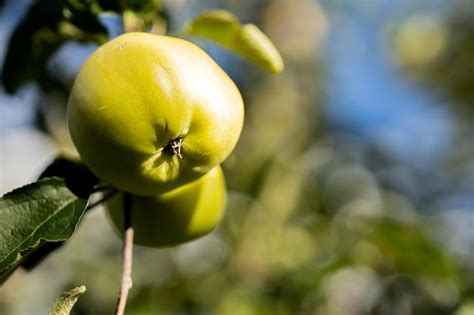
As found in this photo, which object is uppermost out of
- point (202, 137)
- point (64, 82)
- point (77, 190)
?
point (202, 137)

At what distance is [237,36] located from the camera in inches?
43.5

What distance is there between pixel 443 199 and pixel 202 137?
9.88 ft

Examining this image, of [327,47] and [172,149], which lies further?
[327,47]

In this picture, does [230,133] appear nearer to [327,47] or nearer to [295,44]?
[295,44]

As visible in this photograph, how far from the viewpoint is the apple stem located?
2.74 feet

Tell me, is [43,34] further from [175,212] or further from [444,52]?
[444,52]

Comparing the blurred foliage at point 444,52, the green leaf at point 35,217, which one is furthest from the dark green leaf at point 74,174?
the blurred foliage at point 444,52

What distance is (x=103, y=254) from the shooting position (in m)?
3.06

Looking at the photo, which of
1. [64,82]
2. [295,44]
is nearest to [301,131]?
[295,44]

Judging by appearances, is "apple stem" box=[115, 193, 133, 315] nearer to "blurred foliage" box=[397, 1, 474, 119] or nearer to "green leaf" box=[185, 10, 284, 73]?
"green leaf" box=[185, 10, 284, 73]

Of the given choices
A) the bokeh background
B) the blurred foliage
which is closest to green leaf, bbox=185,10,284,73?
the bokeh background

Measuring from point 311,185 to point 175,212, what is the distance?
6.17 ft

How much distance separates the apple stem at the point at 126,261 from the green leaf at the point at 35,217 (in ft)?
0.20

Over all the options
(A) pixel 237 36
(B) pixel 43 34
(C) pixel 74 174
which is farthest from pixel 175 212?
(B) pixel 43 34
